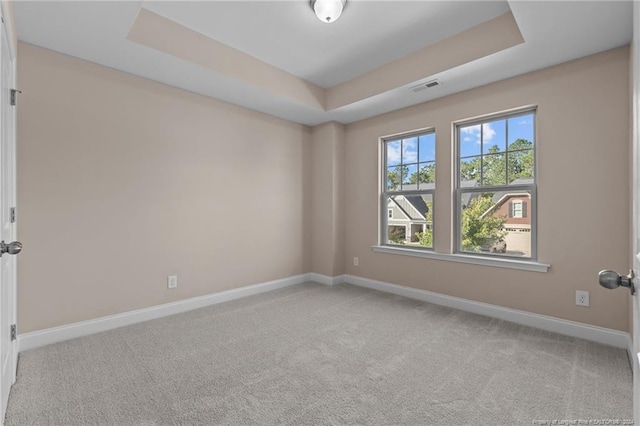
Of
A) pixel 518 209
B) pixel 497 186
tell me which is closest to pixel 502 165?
pixel 497 186

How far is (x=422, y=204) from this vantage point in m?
3.99

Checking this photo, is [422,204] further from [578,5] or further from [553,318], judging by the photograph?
[578,5]

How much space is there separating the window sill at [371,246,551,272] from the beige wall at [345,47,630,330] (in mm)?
60

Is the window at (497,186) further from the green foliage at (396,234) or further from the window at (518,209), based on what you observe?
the green foliage at (396,234)

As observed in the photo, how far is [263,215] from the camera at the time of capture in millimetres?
4246

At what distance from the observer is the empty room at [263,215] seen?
6.38 feet

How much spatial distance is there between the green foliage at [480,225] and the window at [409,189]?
16.6 inches

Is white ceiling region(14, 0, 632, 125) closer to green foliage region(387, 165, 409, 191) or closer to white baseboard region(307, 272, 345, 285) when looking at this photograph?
green foliage region(387, 165, 409, 191)

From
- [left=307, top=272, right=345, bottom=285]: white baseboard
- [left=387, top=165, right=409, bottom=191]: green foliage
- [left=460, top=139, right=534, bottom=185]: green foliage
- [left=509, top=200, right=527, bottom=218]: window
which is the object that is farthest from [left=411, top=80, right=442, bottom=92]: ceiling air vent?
[left=307, top=272, right=345, bottom=285]: white baseboard

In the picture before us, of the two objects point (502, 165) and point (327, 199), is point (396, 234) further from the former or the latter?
point (502, 165)

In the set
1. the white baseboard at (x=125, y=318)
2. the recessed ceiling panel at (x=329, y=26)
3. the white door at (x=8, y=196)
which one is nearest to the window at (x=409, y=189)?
the recessed ceiling panel at (x=329, y=26)

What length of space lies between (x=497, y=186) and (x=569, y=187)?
623 millimetres

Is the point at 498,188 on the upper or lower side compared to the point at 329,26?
lower

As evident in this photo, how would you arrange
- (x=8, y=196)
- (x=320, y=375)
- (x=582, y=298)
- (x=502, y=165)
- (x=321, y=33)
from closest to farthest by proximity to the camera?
(x=8, y=196) < (x=320, y=375) < (x=582, y=298) < (x=321, y=33) < (x=502, y=165)
